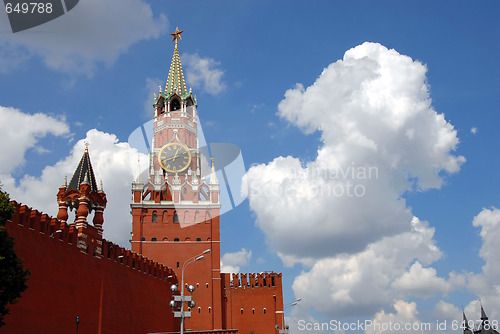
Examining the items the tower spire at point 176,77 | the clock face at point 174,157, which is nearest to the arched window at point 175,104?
the tower spire at point 176,77

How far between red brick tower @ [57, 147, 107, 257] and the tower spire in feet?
97.6

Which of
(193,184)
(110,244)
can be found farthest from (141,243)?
(110,244)

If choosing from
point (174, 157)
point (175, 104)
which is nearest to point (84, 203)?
point (174, 157)

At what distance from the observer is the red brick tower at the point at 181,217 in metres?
52.7

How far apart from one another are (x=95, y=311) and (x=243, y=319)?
24480 mm

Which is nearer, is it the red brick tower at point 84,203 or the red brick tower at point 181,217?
the red brick tower at point 84,203

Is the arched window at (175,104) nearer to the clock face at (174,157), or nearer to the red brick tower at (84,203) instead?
the clock face at (174,157)

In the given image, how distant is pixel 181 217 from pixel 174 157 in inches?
326

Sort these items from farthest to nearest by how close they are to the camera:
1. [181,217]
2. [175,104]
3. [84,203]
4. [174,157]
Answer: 1. [175,104]
2. [174,157]
3. [181,217]
4. [84,203]

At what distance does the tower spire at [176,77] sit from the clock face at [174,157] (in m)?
8.29

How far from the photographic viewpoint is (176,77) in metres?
67.9

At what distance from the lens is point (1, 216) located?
781 inches

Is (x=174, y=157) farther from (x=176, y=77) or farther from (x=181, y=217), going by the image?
(x=176, y=77)

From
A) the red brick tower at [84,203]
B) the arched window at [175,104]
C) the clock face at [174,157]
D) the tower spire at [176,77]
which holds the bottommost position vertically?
the red brick tower at [84,203]
